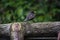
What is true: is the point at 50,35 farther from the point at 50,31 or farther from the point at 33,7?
the point at 33,7

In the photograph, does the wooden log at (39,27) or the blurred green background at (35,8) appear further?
the blurred green background at (35,8)

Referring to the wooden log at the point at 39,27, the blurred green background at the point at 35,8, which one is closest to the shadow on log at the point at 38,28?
the wooden log at the point at 39,27

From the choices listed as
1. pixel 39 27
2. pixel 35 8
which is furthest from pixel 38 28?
pixel 35 8

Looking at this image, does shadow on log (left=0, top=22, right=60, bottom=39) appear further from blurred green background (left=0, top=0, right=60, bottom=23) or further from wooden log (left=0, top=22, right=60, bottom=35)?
blurred green background (left=0, top=0, right=60, bottom=23)

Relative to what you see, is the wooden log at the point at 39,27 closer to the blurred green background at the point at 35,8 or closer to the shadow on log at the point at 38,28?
the shadow on log at the point at 38,28

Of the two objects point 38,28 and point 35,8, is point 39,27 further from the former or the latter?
point 35,8

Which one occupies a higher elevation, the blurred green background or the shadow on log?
the blurred green background

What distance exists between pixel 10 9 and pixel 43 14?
0.49m

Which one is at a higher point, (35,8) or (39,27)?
(35,8)

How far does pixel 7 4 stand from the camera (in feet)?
10.5

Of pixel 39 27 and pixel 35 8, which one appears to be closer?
pixel 39 27

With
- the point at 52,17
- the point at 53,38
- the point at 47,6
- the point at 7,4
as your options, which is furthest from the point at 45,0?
the point at 53,38

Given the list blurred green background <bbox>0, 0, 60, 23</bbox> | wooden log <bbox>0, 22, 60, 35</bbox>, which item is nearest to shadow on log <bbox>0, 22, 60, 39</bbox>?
wooden log <bbox>0, 22, 60, 35</bbox>

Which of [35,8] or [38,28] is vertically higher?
[35,8]
